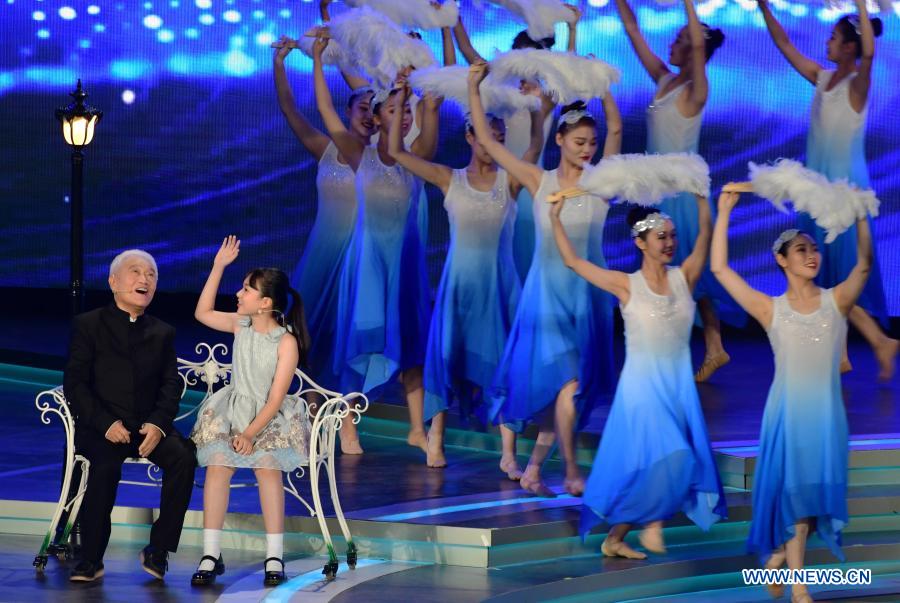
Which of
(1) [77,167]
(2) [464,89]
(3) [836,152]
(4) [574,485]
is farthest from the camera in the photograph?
(3) [836,152]

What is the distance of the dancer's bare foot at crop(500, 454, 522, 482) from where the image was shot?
6.61 meters

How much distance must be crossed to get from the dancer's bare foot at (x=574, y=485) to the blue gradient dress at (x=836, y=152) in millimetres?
2468

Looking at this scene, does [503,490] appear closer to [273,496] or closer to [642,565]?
[642,565]

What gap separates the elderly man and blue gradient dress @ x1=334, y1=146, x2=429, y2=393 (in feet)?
6.36

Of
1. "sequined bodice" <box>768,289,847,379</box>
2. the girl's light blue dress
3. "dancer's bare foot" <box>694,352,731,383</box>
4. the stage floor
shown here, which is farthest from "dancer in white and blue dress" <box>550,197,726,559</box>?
"dancer's bare foot" <box>694,352,731,383</box>

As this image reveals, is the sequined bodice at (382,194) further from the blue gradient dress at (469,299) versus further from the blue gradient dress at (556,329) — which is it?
the blue gradient dress at (556,329)

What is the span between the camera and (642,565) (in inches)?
223

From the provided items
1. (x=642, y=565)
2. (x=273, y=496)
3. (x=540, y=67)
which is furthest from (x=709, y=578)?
(x=540, y=67)

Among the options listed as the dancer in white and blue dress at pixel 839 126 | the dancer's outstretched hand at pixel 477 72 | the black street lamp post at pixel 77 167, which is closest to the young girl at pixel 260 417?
the black street lamp post at pixel 77 167

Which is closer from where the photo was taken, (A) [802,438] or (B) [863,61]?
(A) [802,438]

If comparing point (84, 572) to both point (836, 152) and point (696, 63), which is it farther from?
point (836, 152)

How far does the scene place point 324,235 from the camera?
768 centimetres

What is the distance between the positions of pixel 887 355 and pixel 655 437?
9.36 feet

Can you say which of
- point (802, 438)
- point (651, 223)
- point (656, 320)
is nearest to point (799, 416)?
point (802, 438)
